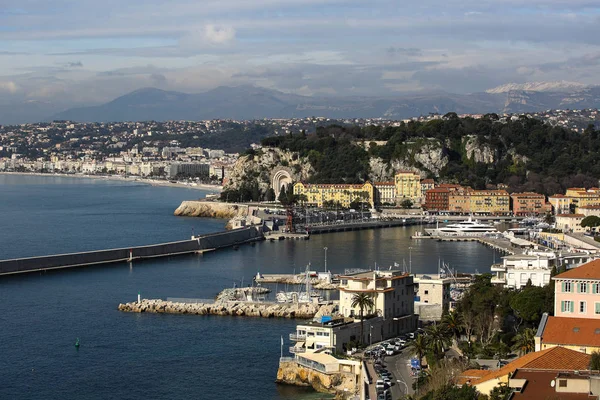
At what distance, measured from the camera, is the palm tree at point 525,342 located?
14695 millimetres

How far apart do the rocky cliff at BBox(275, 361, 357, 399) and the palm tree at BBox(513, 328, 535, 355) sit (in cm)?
228

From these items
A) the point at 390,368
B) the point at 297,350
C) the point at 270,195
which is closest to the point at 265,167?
the point at 270,195

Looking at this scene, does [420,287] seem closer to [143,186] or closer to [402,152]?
[402,152]

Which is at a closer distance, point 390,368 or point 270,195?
point 390,368

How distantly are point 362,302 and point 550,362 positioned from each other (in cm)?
518

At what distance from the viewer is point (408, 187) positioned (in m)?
54.5

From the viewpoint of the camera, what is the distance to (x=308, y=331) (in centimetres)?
1644

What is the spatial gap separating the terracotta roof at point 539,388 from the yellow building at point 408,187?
4290 centimetres

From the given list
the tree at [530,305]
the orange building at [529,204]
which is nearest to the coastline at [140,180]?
the orange building at [529,204]

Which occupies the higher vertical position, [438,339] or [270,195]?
[270,195]

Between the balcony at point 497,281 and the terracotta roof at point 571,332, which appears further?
the balcony at point 497,281

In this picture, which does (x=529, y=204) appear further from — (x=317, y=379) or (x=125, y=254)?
(x=317, y=379)

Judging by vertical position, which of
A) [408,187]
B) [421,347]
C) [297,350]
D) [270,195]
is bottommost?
[297,350]

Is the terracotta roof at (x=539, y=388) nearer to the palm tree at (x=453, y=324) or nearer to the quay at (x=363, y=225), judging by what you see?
the palm tree at (x=453, y=324)
